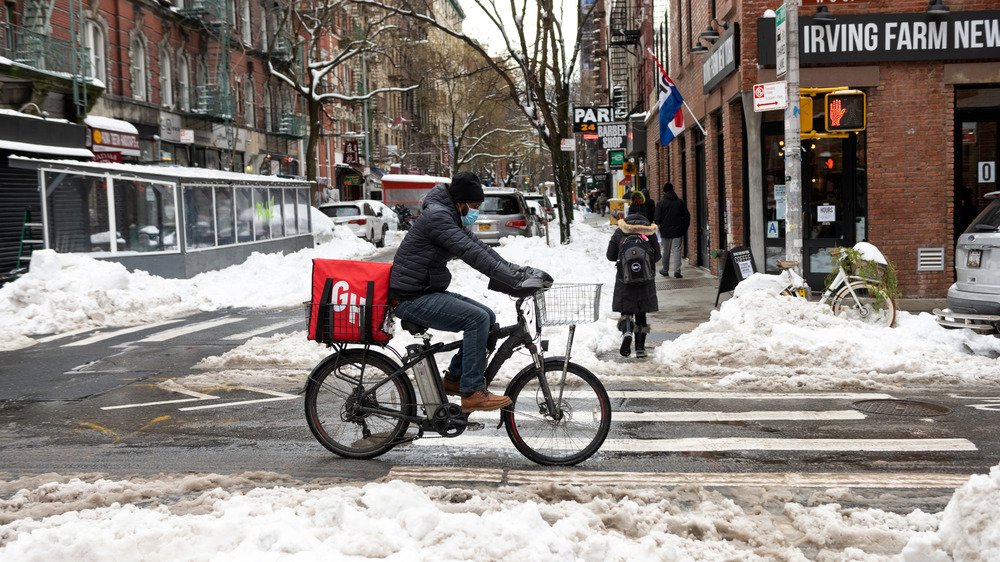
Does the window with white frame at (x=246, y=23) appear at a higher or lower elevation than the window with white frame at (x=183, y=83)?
higher

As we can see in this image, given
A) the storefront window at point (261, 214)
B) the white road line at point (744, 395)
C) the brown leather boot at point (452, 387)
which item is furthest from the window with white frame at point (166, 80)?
the brown leather boot at point (452, 387)

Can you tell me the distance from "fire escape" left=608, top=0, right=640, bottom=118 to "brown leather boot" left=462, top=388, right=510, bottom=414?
107 ft

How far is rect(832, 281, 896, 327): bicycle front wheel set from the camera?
37.3 feet

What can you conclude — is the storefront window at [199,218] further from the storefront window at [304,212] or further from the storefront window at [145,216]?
the storefront window at [304,212]

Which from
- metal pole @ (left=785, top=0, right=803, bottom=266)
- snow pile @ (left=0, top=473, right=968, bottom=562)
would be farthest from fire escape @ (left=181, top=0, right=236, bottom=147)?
snow pile @ (left=0, top=473, right=968, bottom=562)

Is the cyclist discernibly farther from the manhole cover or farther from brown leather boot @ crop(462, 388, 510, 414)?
the manhole cover

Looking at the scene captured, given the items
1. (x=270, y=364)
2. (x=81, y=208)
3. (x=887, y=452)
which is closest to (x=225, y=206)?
(x=81, y=208)

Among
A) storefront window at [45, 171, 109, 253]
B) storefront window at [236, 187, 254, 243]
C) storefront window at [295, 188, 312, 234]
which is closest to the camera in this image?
storefront window at [45, 171, 109, 253]

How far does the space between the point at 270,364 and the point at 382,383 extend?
4.58 m

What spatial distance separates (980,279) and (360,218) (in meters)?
27.6

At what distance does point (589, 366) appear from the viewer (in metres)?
9.77

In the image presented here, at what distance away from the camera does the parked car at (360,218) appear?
3506 centimetres

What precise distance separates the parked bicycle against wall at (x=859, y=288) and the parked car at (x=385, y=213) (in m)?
26.7

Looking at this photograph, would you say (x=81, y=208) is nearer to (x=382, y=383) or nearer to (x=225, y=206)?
(x=225, y=206)
